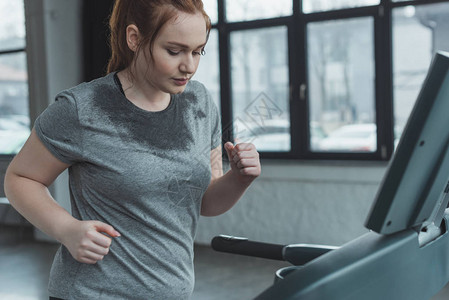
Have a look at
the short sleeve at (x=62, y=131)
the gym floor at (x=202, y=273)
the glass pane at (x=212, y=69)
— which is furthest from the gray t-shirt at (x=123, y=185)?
the glass pane at (x=212, y=69)

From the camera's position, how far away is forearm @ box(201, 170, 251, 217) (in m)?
1.09

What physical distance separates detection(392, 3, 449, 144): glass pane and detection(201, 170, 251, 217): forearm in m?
3.09

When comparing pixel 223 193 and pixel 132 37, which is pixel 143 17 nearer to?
pixel 132 37

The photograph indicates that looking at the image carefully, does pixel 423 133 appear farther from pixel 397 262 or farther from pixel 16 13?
pixel 16 13

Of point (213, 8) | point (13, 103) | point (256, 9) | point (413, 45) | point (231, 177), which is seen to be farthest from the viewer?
point (13, 103)

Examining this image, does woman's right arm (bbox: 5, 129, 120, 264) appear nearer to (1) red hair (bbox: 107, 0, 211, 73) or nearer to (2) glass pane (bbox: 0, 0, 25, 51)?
(1) red hair (bbox: 107, 0, 211, 73)

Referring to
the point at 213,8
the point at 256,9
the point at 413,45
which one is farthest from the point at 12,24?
the point at 413,45

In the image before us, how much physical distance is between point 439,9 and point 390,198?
3.61 meters

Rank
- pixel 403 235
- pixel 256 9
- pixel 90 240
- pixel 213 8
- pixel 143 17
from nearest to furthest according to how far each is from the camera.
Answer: pixel 403 235 < pixel 90 240 < pixel 143 17 < pixel 256 9 < pixel 213 8

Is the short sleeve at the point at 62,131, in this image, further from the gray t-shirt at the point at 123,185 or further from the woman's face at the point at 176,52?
the woman's face at the point at 176,52

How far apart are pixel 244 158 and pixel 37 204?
1.17 ft

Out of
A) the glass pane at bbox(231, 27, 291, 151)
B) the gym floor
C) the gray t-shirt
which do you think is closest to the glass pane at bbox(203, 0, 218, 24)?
the glass pane at bbox(231, 27, 291, 151)

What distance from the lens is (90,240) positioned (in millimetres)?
836

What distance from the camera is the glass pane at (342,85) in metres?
4.18
